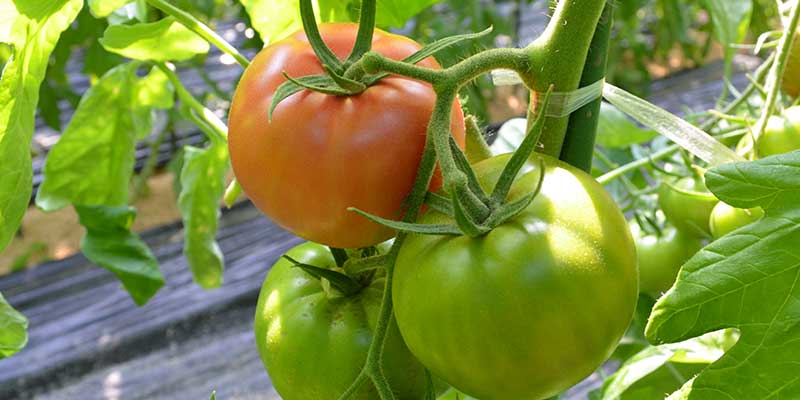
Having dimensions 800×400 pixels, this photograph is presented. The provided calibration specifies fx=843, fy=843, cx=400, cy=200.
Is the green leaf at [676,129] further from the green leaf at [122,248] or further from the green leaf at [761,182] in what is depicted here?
the green leaf at [122,248]

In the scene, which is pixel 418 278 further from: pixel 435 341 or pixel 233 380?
pixel 233 380

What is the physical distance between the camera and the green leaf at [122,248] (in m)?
0.77

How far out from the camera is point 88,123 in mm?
778

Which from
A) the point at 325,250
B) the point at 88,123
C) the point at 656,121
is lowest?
the point at 88,123

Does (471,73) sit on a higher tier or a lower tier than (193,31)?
higher

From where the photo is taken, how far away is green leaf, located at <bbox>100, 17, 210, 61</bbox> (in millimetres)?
564

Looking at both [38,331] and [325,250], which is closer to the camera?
[325,250]

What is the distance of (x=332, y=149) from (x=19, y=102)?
0.66 feet

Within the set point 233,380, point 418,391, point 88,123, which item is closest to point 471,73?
point 418,391

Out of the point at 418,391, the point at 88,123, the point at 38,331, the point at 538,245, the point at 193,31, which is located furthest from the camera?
the point at 38,331

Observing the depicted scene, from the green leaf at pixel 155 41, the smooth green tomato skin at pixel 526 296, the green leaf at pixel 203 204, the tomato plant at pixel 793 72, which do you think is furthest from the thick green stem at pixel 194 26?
the tomato plant at pixel 793 72

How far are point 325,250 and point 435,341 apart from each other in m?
0.17

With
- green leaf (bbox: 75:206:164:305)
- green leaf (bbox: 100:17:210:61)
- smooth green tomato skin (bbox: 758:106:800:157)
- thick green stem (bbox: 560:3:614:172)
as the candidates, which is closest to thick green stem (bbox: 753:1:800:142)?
smooth green tomato skin (bbox: 758:106:800:157)

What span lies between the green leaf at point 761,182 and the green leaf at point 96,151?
549 millimetres
